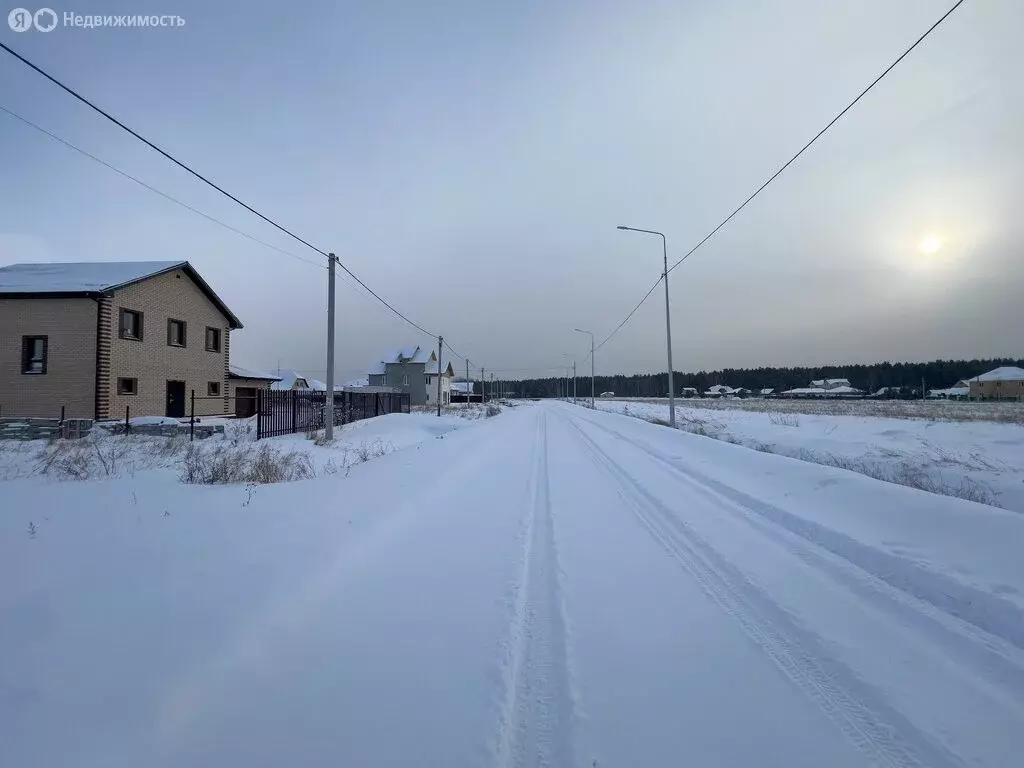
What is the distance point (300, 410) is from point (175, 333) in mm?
10051

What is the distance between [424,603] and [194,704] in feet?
5.88

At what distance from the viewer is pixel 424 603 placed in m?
4.27

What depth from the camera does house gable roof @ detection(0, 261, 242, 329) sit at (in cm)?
2059

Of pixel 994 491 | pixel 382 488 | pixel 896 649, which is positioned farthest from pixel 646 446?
pixel 896 649

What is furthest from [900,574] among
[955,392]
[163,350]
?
[955,392]

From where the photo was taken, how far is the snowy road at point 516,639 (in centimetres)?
261

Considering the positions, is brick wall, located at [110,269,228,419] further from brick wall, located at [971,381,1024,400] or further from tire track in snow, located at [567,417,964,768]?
brick wall, located at [971,381,1024,400]

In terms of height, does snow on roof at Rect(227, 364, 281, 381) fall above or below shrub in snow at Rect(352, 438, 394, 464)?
above

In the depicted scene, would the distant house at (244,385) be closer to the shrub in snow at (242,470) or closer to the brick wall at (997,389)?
the shrub in snow at (242,470)

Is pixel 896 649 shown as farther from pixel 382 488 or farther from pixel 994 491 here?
pixel 994 491

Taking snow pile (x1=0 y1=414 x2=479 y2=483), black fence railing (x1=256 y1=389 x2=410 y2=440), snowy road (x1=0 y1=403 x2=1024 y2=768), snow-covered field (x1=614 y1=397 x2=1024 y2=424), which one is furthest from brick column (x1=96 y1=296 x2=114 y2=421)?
snow-covered field (x1=614 y1=397 x2=1024 y2=424)

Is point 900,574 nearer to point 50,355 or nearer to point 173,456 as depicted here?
point 173,456

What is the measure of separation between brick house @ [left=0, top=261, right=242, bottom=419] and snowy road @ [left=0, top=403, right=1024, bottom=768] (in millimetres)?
19008

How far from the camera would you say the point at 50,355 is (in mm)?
20594
